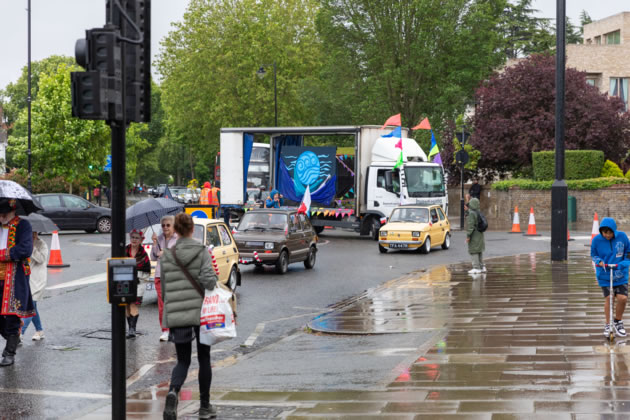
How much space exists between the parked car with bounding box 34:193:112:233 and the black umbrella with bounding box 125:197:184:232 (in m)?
17.7

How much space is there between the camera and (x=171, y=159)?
108 meters

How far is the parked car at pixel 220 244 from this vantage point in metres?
15.1

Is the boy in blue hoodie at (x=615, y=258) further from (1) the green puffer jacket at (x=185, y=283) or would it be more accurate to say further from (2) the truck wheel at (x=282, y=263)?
(2) the truck wheel at (x=282, y=263)

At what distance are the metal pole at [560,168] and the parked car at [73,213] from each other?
59.4 ft

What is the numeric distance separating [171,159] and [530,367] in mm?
102482

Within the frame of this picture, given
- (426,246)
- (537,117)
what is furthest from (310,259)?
(537,117)

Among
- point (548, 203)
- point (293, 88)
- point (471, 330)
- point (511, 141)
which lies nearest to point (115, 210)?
point (471, 330)

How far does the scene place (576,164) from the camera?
3862 cm

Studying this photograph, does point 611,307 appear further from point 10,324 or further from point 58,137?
point 58,137

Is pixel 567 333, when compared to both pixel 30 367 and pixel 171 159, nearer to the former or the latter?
pixel 30 367

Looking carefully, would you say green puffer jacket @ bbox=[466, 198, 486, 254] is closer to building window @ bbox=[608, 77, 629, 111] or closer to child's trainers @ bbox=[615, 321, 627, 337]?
child's trainers @ bbox=[615, 321, 627, 337]

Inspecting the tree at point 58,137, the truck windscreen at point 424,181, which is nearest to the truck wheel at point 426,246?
the truck windscreen at point 424,181

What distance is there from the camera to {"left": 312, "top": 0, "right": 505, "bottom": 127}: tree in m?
45.3

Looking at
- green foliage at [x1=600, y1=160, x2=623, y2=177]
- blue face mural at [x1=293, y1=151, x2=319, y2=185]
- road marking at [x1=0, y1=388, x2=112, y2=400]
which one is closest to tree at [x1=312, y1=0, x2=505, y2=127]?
green foliage at [x1=600, y1=160, x2=623, y2=177]
